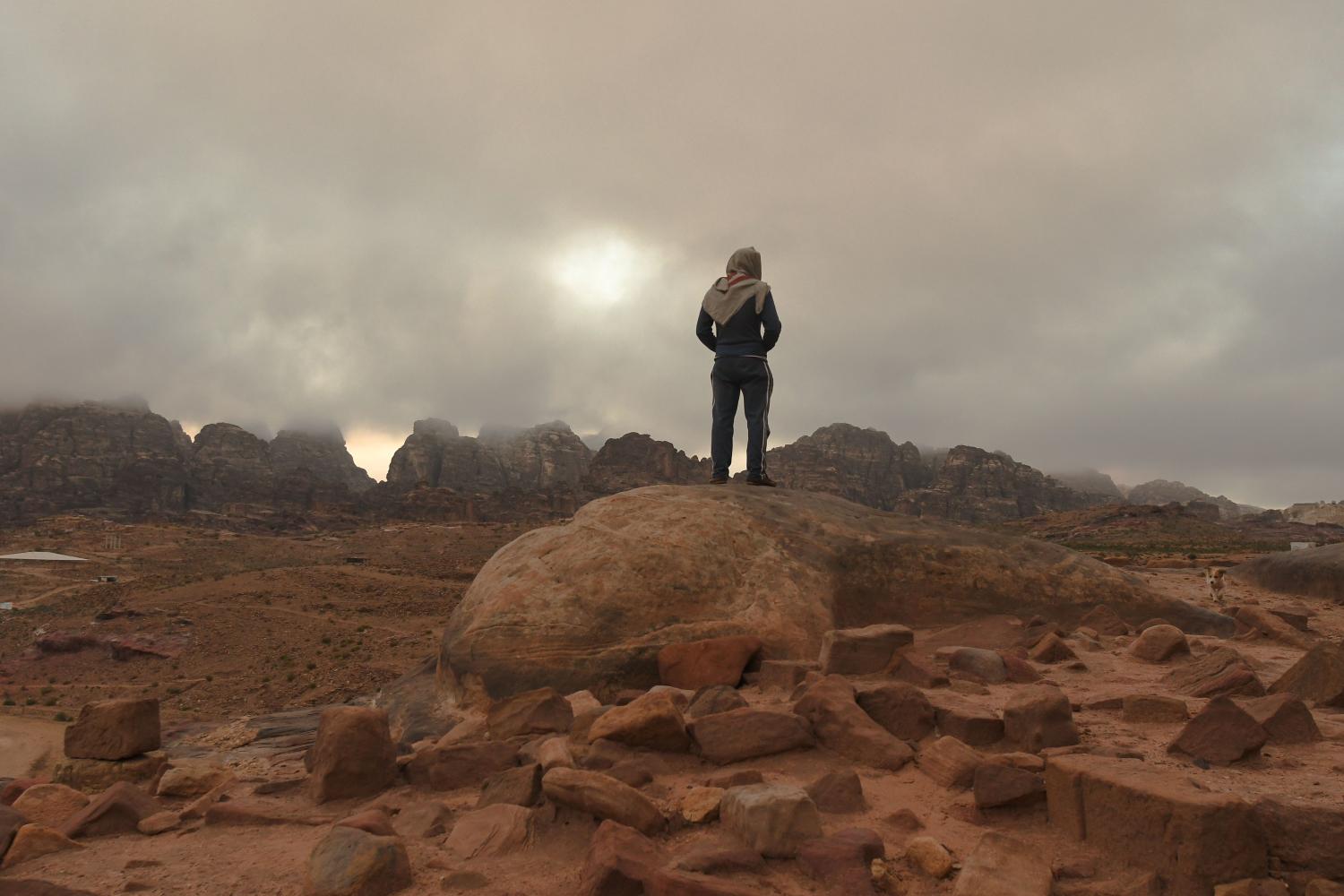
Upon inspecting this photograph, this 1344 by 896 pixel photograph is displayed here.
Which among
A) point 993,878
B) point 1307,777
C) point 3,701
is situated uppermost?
point 1307,777

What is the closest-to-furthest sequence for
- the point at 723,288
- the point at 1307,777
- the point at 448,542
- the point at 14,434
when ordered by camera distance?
the point at 1307,777 → the point at 723,288 → the point at 448,542 → the point at 14,434

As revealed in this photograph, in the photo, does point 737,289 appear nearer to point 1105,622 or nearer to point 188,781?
point 1105,622

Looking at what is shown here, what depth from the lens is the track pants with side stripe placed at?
26.5 feet

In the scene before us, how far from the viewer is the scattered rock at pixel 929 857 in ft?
7.70

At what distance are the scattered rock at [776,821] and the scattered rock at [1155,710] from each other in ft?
5.92

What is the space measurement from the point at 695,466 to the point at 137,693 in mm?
75136

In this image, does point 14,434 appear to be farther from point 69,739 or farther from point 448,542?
point 69,739

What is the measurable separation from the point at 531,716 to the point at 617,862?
190 centimetres

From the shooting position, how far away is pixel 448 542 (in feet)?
167

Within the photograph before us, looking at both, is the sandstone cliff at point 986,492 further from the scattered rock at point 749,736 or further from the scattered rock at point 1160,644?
the scattered rock at point 749,736

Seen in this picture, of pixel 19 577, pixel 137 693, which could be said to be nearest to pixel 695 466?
pixel 19 577

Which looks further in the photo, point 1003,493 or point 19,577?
point 1003,493

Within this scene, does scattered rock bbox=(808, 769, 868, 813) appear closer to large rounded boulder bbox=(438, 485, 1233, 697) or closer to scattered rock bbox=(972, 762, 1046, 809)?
scattered rock bbox=(972, 762, 1046, 809)

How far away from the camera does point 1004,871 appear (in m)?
2.23
